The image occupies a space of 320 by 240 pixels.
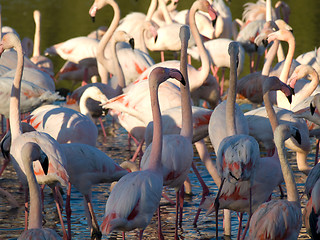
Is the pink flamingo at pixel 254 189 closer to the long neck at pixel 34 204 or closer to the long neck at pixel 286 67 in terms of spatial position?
the long neck at pixel 34 204

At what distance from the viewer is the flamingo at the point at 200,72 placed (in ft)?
24.0

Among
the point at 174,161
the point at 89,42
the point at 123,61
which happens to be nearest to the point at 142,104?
the point at 174,161

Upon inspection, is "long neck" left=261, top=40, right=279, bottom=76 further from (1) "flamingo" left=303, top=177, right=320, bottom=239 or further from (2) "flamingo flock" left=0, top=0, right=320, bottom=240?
(1) "flamingo" left=303, top=177, right=320, bottom=239

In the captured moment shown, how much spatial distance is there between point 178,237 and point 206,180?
5.06ft

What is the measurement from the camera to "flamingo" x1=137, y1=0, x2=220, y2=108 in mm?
7305

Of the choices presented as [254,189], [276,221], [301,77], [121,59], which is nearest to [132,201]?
[276,221]

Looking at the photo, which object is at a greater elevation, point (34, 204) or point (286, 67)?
point (286, 67)

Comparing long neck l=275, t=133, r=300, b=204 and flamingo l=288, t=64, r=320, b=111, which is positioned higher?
flamingo l=288, t=64, r=320, b=111

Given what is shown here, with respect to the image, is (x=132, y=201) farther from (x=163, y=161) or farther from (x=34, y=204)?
(x=163, y=161)

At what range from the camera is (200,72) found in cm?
738

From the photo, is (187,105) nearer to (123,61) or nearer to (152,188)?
(152,188)

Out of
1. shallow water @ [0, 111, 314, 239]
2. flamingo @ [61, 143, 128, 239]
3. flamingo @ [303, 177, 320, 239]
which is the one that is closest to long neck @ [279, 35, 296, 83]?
shallow water @ [0, 111, 314, 239]

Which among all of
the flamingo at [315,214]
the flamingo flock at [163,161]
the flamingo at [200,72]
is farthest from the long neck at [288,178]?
the flamingo at [200,72]

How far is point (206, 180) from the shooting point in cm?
662
